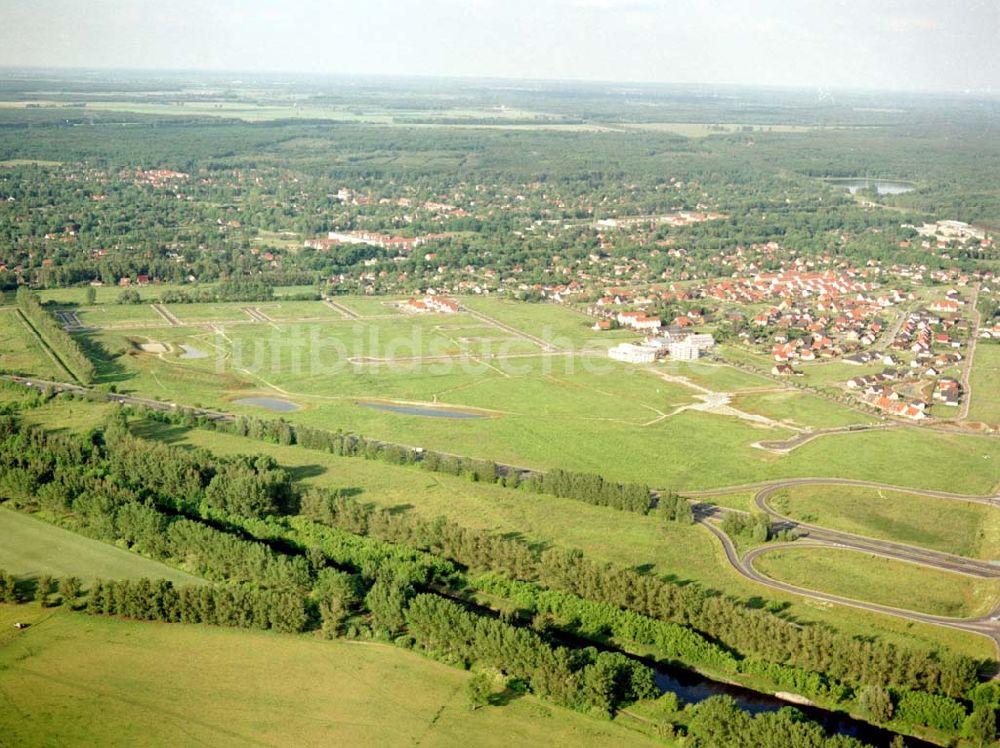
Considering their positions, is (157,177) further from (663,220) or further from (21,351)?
(21,351)

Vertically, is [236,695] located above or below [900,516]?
below

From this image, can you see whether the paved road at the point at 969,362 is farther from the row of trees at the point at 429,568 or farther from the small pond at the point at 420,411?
the row of trees at the point at 429,568

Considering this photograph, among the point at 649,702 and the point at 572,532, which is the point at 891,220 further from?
the point at 649,702

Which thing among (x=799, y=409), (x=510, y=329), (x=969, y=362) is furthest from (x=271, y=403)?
(x=969, y=362)

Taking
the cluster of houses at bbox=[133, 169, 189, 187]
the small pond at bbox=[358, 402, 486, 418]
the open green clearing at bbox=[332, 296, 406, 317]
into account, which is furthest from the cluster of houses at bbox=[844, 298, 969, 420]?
the cluster of houses at bbox=[133, 169, 189, 187]

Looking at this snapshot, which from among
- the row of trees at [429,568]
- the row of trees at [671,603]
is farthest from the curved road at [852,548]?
the row of trees at [429,568]

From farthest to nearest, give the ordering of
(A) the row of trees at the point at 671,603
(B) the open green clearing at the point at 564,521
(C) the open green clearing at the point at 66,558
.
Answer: (C) the open green clearing at the point at 66,558
(B) the open green clearing at the point at 564,521
(A) the row of trees at the point at 671,603

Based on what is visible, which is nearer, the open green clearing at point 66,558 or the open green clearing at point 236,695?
the open green clearing at point 236,695

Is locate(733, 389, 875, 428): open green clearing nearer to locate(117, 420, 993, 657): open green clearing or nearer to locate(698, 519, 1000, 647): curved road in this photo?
locate(117, 420, 993, 657): open green clearing
